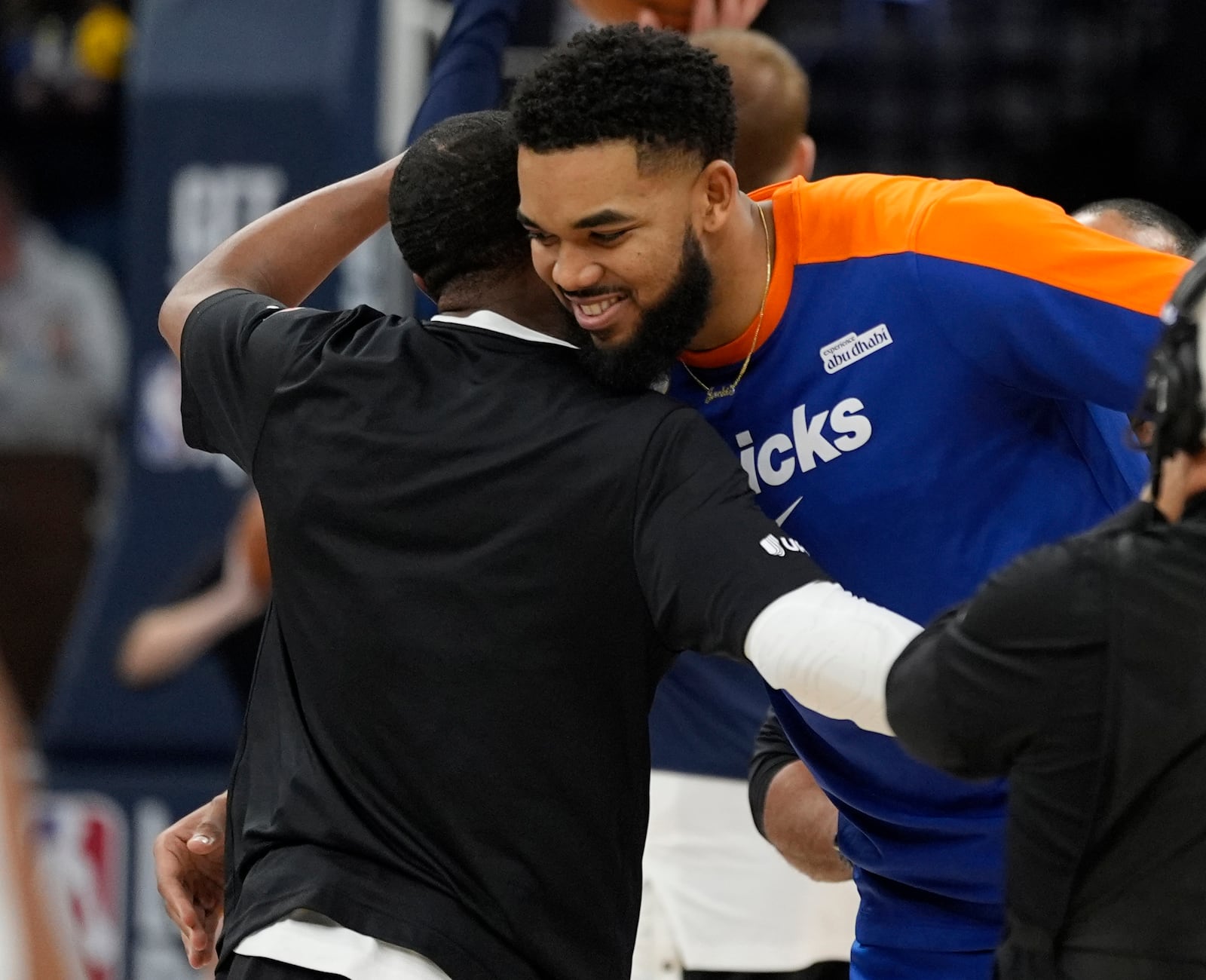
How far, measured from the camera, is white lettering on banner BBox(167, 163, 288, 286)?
4.91 metres

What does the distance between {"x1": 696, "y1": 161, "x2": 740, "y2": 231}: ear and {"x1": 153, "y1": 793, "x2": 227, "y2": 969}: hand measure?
0.93 meters

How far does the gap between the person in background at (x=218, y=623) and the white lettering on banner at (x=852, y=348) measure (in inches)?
115

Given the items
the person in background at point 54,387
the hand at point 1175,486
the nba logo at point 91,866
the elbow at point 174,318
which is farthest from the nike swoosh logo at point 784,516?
the person in background at point 54,387

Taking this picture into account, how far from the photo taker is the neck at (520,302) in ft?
6.81

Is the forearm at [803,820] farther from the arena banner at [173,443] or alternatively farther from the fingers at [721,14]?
the arena banner at [173,443]

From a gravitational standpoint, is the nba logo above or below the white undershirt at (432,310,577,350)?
below

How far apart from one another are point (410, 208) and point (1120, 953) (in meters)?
1.11

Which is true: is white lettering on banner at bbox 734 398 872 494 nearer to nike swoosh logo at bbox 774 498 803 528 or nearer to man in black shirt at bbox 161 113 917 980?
nike swoosh logo at bbox 774 498 803 528

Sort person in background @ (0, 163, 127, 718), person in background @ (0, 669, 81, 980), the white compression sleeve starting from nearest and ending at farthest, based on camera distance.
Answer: person in background @ (0, 669, 81, 980)
the white compression sleeve
person in background @ (0, 163, 127, 718)

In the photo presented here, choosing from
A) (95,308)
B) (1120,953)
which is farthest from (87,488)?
(1120,953)

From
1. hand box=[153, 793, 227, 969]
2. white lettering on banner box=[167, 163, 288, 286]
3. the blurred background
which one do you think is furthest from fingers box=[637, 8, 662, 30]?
white lettering on banner box=[167, 163, 288, 286]

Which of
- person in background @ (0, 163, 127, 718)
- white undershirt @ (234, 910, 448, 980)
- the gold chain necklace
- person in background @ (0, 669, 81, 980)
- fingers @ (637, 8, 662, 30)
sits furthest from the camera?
person in background @ (0, 163, 127, 718)

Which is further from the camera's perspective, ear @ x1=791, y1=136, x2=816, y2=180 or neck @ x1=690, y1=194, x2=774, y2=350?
Result: ear @ x1=791, y1=136, x2=816, y2=180

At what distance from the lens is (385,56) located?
16.3 ft
